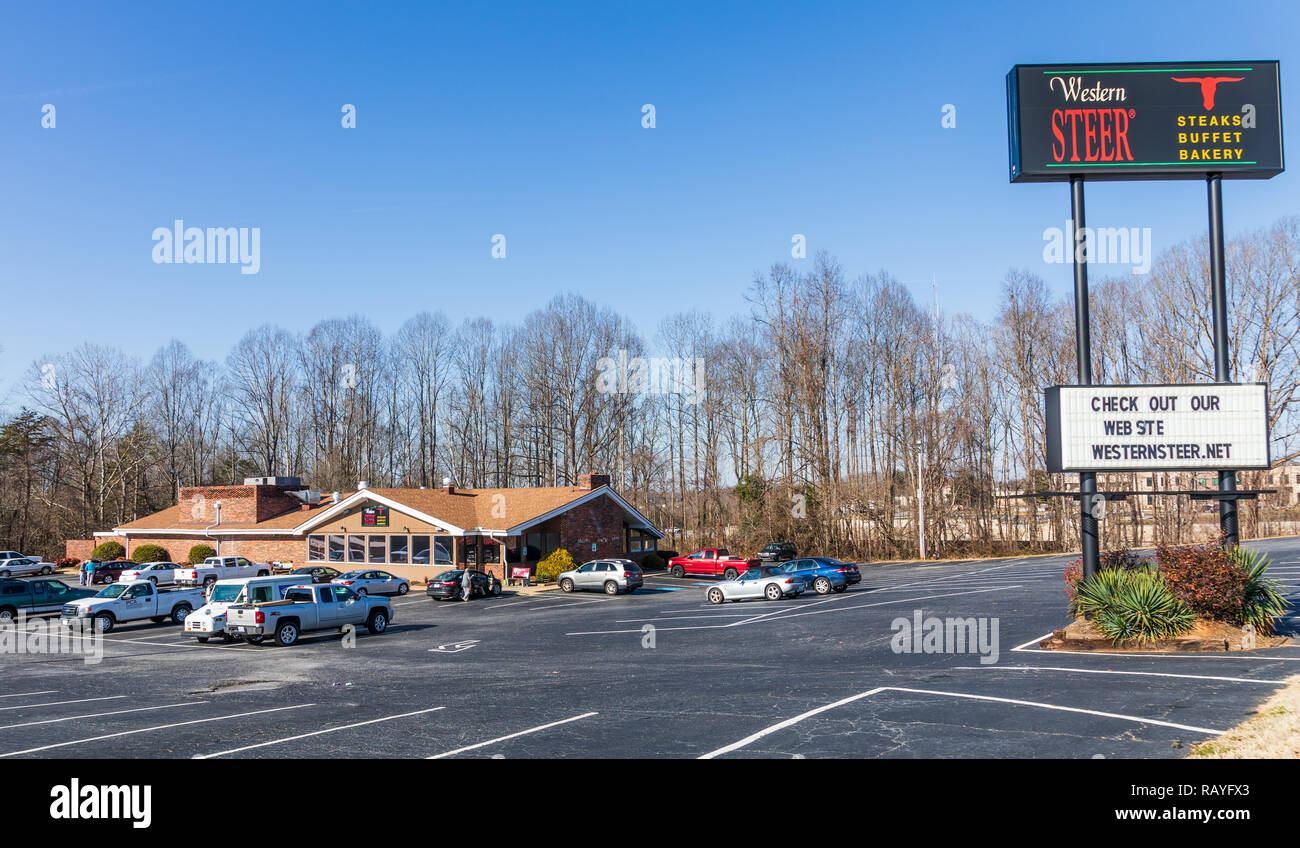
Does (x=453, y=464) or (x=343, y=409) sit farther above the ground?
(x=343, y=409)

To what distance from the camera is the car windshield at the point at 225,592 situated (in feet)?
90.9

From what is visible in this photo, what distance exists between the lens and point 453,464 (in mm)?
78938

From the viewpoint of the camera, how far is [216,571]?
40312 mm

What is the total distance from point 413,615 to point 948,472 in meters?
42.8

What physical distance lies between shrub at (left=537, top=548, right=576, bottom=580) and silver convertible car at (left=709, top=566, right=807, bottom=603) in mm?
11448


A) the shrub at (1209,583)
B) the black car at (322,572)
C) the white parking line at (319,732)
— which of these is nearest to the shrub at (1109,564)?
the shrub at (1209,583)

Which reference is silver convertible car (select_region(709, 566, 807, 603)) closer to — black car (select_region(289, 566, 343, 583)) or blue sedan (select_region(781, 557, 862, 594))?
blue sedan (select_region(781, 557, 862, 594))

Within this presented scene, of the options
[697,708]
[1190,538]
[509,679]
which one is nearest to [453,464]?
[1190,538]

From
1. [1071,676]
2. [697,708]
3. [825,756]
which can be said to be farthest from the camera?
[1071,676]

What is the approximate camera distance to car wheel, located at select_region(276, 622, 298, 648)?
24.5 m

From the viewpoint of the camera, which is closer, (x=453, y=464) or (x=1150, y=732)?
(x=1150, y=732)

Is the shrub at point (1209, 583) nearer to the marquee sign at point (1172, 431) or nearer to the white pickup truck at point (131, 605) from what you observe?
the marquee sign at point (1172, 431)
